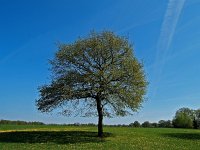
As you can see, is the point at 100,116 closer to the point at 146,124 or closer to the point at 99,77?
the point at 99,77

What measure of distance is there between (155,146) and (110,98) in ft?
36.0

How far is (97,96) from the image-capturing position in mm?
50500

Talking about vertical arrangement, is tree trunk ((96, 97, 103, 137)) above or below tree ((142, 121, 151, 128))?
below

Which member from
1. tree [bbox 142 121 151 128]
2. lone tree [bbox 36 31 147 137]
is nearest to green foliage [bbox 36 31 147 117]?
lone tree [bbox 36 31 147 137]

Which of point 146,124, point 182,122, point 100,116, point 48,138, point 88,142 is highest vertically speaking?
point 182,122

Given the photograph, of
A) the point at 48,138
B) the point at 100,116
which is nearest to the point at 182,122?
the point at 100,116

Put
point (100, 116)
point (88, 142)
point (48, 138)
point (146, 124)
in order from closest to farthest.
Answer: point (88, 142)
point (48, 138)
point (100, 116)
point (146, 124)

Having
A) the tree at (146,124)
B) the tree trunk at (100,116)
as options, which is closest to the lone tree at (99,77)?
the tree trunk at (100,116)

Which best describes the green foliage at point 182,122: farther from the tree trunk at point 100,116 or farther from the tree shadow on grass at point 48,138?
the tree shadow on grass at point 48,138

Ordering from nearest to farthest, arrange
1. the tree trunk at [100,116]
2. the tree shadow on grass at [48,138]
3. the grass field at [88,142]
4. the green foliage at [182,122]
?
the grass field at [88,142] < the tree shadow on grass at [48,138] < the tree trunk at [100,116] < the green foliage at [182,122]

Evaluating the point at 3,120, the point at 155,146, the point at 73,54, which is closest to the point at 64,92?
the point at 73,54

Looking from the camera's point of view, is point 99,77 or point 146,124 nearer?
point 99,77

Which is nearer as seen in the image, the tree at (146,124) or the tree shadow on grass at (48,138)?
the tree shadow on grass at (48,138)

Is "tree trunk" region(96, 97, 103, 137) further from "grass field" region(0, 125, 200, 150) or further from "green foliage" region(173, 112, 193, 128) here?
"green foliage" region(173, 112, 193, 128)
